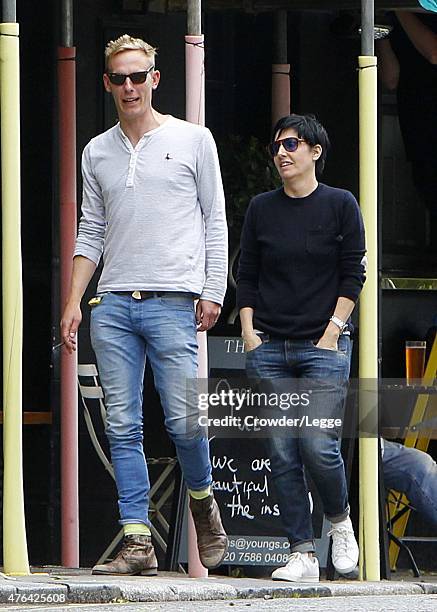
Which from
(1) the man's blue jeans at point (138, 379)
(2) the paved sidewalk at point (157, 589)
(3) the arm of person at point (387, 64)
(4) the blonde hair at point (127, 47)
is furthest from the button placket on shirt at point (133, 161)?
(3) the arm of person at point (387, 64)

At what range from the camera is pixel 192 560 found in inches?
306

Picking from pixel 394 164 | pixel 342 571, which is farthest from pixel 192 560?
pixel 394 164

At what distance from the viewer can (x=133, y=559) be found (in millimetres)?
6746

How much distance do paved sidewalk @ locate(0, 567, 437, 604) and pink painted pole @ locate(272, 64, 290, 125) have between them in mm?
3141

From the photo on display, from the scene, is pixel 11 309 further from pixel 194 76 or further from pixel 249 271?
pixel 194 76

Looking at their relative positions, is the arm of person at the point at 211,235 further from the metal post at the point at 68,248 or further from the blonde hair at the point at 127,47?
the metal post at the point at 68,248

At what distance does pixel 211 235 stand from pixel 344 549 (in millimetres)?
1439

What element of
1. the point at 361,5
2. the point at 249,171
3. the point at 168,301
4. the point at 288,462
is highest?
the point at 361,5

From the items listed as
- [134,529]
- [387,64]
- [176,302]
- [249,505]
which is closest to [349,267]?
[176,302]

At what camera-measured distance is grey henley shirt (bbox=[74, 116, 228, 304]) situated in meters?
6.82

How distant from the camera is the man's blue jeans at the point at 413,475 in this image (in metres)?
8.88

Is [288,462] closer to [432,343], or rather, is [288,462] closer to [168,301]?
[168,301]

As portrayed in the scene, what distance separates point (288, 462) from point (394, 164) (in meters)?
3.44

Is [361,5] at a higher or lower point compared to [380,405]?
higher
